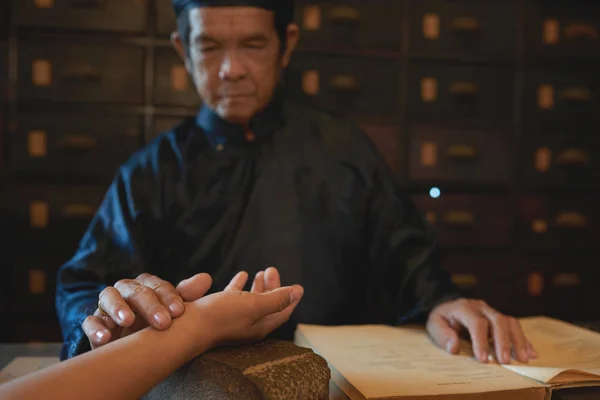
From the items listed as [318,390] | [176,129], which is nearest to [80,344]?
[318,390]

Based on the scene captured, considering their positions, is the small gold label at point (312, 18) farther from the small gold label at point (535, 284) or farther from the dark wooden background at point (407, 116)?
the small gold label at point (535, 284)

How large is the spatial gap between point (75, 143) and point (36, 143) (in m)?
0.11

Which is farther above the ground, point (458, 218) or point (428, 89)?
point (428, 89)

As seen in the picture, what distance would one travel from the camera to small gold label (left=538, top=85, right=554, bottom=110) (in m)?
1.82

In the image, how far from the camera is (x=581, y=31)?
5.97ft

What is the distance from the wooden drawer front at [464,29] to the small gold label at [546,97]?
16 cm

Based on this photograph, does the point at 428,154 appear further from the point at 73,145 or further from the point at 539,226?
the point at 73,145

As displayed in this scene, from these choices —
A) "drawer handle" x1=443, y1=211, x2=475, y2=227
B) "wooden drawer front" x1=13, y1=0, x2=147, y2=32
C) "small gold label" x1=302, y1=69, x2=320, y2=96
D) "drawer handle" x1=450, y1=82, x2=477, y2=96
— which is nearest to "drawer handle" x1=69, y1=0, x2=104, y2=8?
"wooden drawer front" x1=13, y1=0, x2=147, y2=32

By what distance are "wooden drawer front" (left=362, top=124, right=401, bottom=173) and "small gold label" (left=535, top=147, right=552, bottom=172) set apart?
0.48 metres

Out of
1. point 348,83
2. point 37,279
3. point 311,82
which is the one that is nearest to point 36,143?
point 37,279

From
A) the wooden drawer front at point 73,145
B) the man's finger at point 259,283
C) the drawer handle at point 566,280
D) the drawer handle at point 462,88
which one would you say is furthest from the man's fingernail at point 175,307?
the drawer handle at point 566,280

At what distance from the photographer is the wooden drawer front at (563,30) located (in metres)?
1.79

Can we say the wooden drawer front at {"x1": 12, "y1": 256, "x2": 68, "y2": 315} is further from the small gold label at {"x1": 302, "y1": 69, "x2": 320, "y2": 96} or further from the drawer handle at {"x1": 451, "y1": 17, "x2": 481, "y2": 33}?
the drawer handle at {"x1": 451, "y1": 17, "x2": 481, "y2": 33}

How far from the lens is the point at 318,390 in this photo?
42cm
